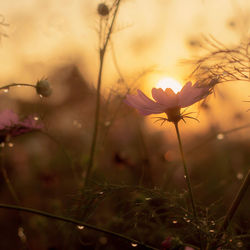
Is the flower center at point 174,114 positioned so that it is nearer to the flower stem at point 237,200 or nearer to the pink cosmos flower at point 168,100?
the pink cosmos flower at point 168,100

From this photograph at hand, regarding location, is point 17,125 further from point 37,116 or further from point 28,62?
point 28,62

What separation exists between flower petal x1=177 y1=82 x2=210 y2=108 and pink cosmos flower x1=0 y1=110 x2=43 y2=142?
0.25 meters

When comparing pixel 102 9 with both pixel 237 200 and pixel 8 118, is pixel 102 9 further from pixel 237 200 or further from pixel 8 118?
pixel 237 200

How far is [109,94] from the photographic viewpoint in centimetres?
80

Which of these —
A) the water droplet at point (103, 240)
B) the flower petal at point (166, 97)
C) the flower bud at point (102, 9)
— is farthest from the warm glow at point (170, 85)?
the water droplet at point (103, 240)

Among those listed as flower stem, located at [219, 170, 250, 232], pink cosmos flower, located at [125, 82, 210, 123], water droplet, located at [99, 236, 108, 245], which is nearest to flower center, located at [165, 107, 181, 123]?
pink cosmos flower, located at [125, 82, 210, 123]

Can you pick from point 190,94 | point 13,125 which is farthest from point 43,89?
point 190,94

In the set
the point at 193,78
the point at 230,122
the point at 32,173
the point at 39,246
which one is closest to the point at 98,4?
the point at 193,78

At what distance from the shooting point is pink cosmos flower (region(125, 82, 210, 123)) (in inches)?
20.1

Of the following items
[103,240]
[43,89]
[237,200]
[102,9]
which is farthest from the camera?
[103,240]

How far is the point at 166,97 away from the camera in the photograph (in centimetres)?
53

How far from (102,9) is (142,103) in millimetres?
276

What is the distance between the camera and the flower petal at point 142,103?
0.51 metres

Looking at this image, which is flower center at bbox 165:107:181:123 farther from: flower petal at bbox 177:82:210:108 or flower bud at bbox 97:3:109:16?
flower bud at bbox 97:3:109:16
